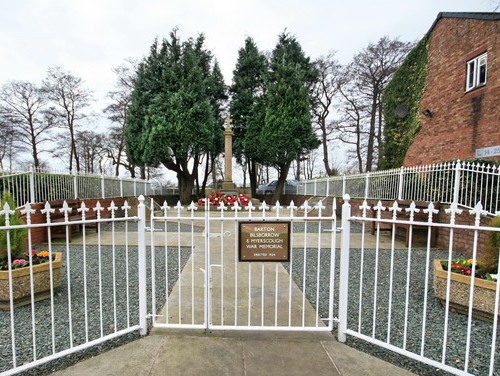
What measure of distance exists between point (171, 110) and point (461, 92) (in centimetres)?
1491

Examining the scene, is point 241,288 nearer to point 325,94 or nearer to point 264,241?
point 264,241

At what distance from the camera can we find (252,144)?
68.3 feet

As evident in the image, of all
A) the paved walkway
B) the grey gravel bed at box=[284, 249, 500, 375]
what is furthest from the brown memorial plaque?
the paved walkway

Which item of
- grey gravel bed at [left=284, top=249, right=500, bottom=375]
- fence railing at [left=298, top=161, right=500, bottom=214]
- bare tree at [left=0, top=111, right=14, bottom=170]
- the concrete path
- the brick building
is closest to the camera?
the concrete path

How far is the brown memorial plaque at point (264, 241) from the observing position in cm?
295

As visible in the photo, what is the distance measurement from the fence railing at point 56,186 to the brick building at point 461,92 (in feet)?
42.4

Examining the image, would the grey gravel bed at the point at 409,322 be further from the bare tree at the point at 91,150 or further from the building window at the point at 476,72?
the bare tree at the point at 91,150

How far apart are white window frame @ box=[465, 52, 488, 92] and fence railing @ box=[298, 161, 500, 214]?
343 centimetres

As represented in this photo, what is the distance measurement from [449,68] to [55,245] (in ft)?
45.7

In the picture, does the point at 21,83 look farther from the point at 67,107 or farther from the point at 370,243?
the point at 370,243

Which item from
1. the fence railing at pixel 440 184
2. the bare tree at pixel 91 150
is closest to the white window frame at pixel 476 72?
the fence railing at pixel 440 184

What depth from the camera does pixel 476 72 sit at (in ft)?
29.7

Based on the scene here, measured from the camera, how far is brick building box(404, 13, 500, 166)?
8344 millimetres

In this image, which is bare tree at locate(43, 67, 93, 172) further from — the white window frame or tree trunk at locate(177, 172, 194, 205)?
the white window frame
